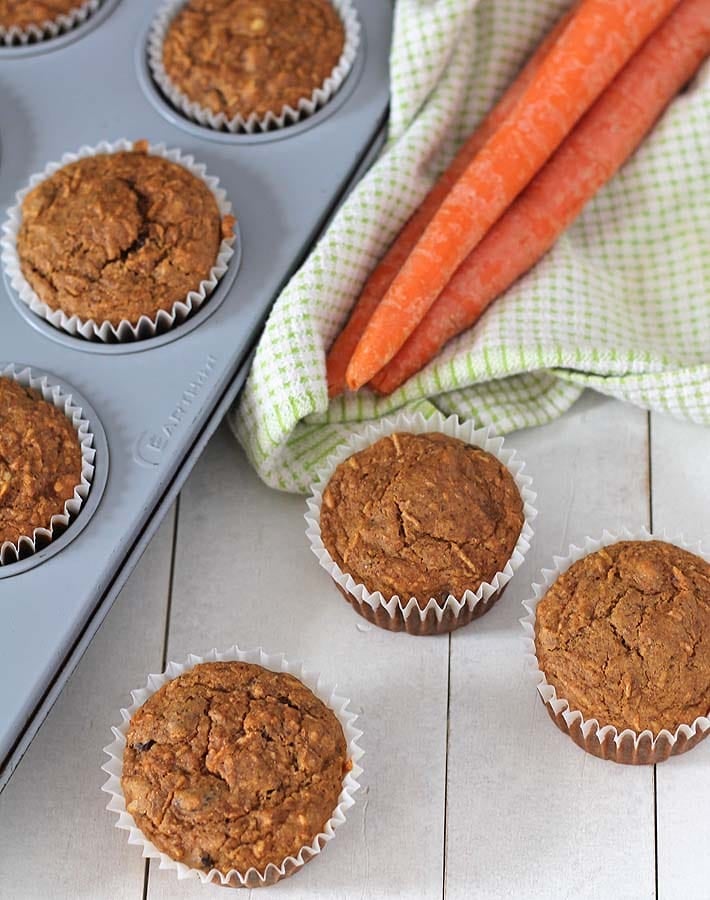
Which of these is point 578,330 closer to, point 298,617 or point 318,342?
point 318,342

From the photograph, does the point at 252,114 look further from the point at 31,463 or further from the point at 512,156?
the point at 31,463

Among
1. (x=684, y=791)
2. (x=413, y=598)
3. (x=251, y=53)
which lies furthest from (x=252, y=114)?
(x=684, y=791)

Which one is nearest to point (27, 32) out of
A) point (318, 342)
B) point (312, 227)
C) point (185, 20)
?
point (185, 20)

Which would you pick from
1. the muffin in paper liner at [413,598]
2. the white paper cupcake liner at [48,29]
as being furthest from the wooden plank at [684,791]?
the white paper cupcake liner at [48,29]

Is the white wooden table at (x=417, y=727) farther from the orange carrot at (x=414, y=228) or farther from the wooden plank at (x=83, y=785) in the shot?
the orange carrot at (x=414, y=228)

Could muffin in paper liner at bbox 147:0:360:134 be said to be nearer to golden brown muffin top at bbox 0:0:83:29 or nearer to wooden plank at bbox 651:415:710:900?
golden brown muffin top at bbox 0:0:83:29

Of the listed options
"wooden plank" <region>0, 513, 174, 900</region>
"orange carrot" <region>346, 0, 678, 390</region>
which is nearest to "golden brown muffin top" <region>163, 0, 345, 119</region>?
"orange carrot" <region>346, 0, 678, 390</region>
